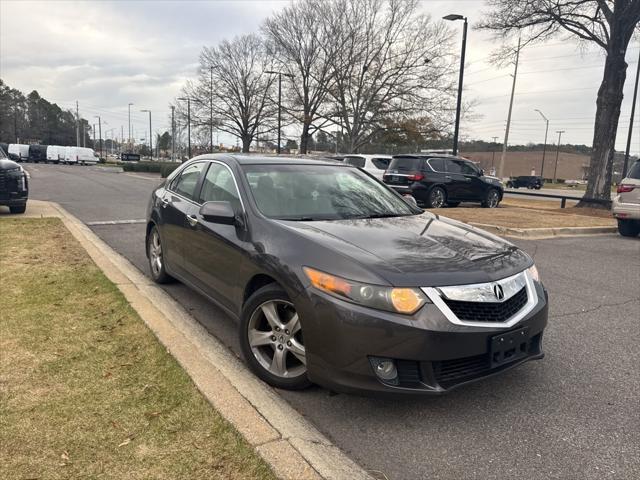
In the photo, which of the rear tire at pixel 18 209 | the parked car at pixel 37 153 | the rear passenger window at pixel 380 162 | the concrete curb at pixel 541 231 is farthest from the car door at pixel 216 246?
the parked car at pixel 37 153

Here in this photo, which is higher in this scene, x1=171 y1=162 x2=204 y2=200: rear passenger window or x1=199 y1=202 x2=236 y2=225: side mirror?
x1=171 y1=162 x2=204 y2=200: rear passenger window

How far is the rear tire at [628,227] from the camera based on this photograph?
10.8m

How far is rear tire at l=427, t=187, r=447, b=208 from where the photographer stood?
598 inches

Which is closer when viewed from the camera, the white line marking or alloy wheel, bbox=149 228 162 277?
alloy wheel, bbox=149 228 162 277

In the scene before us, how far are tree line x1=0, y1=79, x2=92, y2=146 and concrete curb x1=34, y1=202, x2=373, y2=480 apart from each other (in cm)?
11194

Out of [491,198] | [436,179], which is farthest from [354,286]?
[491,198]

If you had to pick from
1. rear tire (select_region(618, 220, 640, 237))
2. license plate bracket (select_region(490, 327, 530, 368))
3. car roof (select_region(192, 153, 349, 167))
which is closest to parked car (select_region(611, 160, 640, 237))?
rear tire (select_region(618, 220, 640, 237))

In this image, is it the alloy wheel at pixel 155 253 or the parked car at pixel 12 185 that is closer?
the alloy wheel at pixel 155 253

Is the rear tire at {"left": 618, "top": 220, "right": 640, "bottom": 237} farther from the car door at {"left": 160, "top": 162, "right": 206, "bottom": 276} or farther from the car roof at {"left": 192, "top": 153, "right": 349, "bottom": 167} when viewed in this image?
the car door at {"left": 160, "top": 162, "right": 206, "bottom": 276}

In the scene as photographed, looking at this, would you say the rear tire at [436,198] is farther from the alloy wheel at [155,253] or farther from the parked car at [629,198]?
the alloy wheel at [155,253]

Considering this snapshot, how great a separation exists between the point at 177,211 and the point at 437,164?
11.9 m

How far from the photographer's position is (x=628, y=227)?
10.8 meters

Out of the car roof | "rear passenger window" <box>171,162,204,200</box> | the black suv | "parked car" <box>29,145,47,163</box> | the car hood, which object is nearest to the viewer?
the car hood

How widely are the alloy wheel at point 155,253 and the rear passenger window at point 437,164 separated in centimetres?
1116
